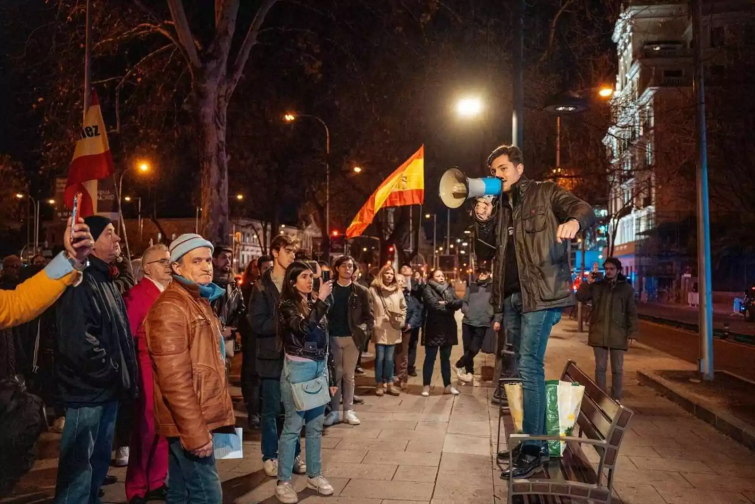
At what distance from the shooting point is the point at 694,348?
18375 mm

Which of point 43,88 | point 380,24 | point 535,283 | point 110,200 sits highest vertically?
point 380,24

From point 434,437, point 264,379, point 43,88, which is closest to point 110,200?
point 264,379

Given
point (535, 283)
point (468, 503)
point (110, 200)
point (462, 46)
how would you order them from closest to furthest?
point (535, 283) → point (468, 503) → point (110, 200) → point (462, 46)

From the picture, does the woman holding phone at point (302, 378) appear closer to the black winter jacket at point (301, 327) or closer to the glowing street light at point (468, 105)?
the black winter jacket at point (301, 327)

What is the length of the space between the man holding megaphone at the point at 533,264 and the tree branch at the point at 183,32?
32.2ft

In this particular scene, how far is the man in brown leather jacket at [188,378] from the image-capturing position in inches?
136

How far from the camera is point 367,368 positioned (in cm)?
1252

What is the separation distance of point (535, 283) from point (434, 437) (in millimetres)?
3193

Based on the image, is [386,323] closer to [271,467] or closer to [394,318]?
[394,318]

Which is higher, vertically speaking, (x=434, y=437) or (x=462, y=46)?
(x=462, y=46)

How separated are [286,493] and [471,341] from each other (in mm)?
6337

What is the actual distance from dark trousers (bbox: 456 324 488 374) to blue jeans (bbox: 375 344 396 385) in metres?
1.56

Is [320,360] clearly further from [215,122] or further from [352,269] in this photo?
[215,122]

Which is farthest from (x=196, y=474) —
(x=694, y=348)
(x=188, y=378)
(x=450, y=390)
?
(x=694, y=348)
